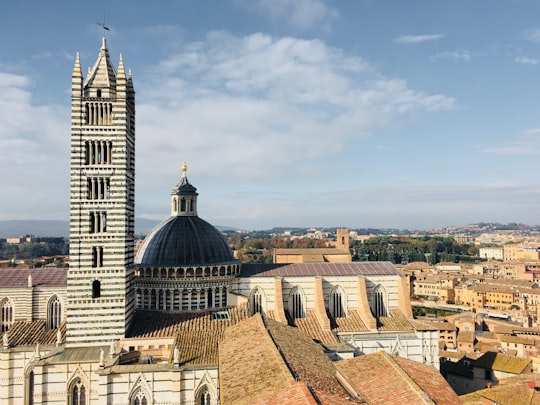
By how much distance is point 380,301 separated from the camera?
35750 millimetres

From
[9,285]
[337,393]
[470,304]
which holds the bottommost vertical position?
[470,304]

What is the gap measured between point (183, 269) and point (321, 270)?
36.0 ft

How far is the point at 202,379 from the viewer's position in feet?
76.8

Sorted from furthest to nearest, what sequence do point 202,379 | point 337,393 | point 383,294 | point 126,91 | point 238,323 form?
point 383,294 < point 126,91 < point 238,323 < point 202,379 < point 337,393

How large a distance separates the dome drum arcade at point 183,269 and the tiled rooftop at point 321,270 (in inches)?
75.5

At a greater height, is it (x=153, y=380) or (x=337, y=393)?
(x=337, y=393)

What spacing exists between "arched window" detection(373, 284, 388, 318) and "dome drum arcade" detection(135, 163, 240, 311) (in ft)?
36.4

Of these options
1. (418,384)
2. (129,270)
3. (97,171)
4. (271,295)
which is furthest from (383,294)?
(97,171)

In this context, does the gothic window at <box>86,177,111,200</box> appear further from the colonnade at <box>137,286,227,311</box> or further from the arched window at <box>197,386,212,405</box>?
the arched window at <box>197,386,212,405</box>

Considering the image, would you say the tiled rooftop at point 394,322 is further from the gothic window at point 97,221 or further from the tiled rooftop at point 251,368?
the gothic window at point 97,221

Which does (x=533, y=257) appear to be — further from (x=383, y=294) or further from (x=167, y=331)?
(x=167, y=331)

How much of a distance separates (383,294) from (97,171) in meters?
23.0

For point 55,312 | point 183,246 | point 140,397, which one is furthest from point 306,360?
point 55,312

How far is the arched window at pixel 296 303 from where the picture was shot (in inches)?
1344
